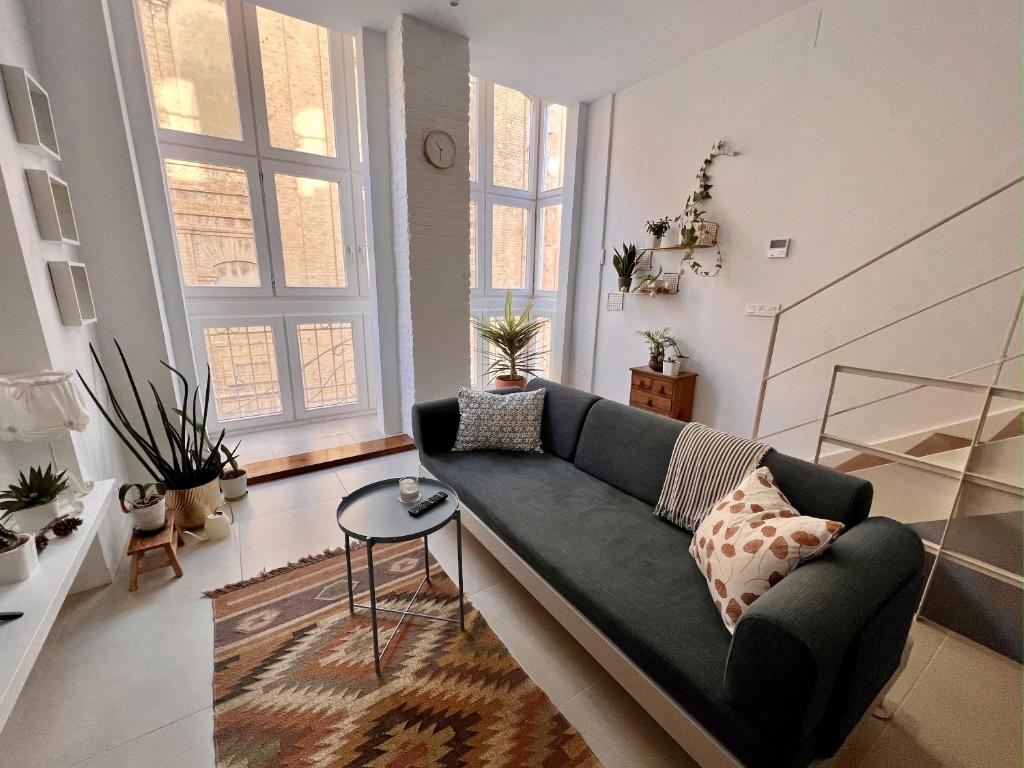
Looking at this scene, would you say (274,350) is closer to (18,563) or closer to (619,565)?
(18,563)

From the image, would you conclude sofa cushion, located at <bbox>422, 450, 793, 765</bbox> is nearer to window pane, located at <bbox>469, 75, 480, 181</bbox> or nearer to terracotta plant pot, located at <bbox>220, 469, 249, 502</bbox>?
terracotta plant pot, located at <bbox>220, 469, 249, 502</bbox>

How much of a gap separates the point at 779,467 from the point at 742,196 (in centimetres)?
230

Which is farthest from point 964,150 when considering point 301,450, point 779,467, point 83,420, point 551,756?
point 301,450

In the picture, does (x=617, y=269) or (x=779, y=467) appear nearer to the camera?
(x=779, y=467)

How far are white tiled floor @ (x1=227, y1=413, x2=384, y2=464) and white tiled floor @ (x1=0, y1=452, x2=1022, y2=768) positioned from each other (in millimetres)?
1240

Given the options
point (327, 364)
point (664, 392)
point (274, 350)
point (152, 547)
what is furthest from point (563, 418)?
point (274, 350)

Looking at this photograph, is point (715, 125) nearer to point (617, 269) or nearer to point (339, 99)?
point (617, 269)

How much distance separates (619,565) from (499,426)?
1.09m

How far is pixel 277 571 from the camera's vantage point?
1.98 meters

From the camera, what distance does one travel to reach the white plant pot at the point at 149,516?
190 centimetres

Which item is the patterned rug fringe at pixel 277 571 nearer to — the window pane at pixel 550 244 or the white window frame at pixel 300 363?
the white window frame at pixel 300 363

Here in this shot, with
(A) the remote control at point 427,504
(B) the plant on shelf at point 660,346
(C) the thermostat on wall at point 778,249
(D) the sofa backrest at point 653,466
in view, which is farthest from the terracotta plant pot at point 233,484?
(C) the thermostat on wall at point 778,249

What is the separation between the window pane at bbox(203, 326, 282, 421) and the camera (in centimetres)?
327

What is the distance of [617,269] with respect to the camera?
3711 millimetres
